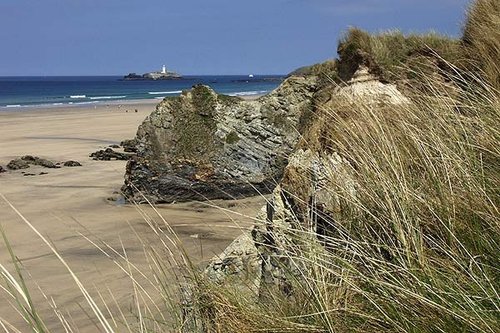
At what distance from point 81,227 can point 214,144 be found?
90.1 inches

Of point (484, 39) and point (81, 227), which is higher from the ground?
point (484, 39)

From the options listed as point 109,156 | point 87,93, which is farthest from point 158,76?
point 109,156

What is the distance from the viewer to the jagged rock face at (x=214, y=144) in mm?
8867

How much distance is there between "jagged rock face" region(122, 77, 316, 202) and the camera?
887 centimetres

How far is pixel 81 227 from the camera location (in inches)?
302

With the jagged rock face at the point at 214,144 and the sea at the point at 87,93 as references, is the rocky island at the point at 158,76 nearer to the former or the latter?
the sea at the point at 87,93

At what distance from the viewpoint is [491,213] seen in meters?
2.40

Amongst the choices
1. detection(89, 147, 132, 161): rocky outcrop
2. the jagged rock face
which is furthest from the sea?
the jagged rock face

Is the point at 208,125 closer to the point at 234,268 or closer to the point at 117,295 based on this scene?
the point at 117,295

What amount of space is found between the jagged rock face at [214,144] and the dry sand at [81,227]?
34 centimetres

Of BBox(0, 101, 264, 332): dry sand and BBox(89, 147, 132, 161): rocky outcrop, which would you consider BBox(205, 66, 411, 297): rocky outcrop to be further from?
BBox(89, 147, 132, 161): rocky outcrop

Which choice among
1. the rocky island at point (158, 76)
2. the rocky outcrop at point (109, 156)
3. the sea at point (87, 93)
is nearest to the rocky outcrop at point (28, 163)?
the rocky outcrop at point (109, 156)

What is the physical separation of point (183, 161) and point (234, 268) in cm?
548

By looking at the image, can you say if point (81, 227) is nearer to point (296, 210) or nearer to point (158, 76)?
point (296, 210)
